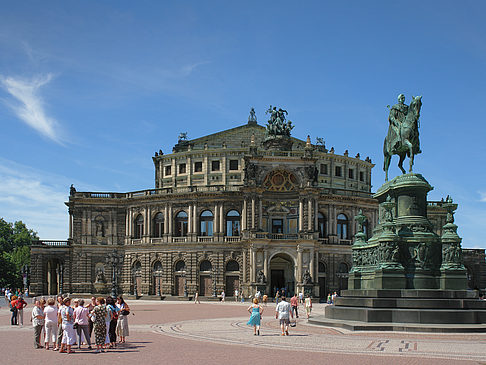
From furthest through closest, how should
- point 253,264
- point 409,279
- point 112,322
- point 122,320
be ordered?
point 253,264
point 409,279
point 122,320
point 112,322

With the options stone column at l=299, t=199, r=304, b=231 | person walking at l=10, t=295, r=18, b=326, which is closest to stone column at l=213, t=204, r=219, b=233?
stone column at l=299, t=199, r=304, b=231

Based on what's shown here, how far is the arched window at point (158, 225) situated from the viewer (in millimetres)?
76875

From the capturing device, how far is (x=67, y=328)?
19.9 metres

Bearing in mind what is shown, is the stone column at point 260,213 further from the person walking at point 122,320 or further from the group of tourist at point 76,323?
the group of tourist at point 76,323

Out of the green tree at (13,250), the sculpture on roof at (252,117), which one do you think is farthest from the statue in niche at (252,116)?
the green tree at (13,250)

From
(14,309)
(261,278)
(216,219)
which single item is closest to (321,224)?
(261,278)

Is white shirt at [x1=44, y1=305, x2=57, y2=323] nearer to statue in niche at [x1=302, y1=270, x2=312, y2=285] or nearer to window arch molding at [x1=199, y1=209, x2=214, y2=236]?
statue in niche at [x1=302, y1=270, x2=312, y2=285]

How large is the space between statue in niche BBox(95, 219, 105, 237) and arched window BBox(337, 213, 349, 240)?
30.4 m

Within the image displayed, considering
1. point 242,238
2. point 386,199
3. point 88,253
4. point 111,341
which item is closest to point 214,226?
point 242,238

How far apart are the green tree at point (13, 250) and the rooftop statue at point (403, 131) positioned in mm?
89087

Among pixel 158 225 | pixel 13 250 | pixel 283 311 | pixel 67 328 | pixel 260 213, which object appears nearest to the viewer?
pixel 67 328

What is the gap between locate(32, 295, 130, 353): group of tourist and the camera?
20.0m

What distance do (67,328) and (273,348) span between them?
681 cm

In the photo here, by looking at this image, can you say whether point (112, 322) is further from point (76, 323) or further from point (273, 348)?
point (273, 348)
